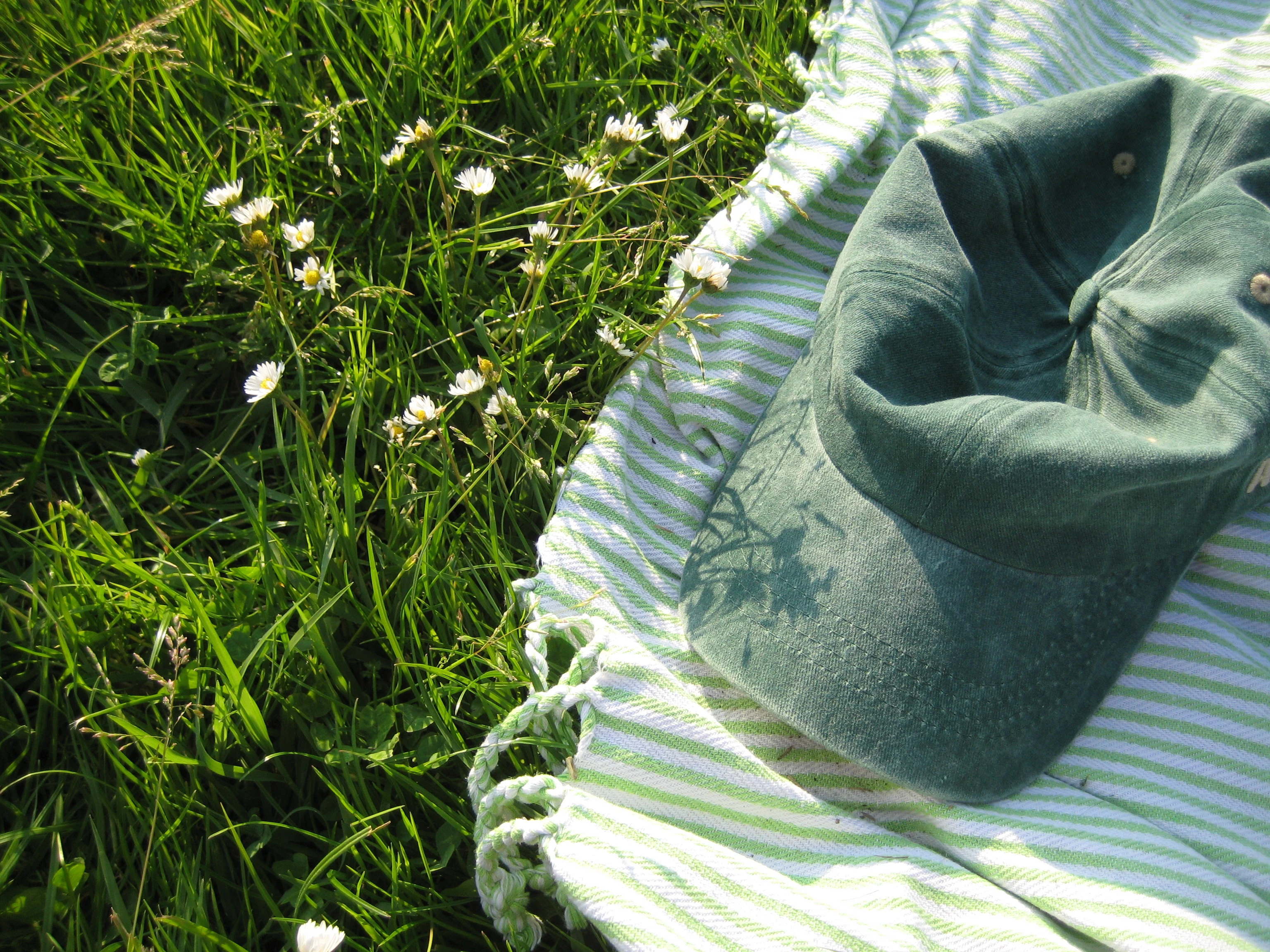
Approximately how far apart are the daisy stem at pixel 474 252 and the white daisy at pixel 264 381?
39cm

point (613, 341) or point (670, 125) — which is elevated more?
point (670, 125)

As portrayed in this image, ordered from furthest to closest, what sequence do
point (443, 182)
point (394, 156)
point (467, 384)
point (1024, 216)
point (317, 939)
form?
point (394, 156) → point (1024, 216) → point (443, 182) → point (467, 384) → point (317, 939)

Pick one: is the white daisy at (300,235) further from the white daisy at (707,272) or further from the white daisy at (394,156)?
the white daisy at (707,272)

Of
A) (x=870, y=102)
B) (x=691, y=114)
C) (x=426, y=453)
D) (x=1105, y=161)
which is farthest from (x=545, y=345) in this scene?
(x=1105, y=161)

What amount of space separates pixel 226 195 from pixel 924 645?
1.42m

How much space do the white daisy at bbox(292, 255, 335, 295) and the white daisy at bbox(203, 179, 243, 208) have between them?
0.16 meters

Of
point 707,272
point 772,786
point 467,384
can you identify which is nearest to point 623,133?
point 707,272

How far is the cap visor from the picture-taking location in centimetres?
136

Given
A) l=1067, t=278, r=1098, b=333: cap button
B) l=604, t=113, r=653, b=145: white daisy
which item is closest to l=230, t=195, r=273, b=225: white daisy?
l=604, t=113, r=653, b=145: white daisy

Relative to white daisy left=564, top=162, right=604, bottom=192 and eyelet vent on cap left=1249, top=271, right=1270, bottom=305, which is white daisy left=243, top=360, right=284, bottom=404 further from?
eyelet vent on cap left=1249, top=271, right=1270, bottom=305

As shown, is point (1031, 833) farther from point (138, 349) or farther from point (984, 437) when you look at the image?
point (138, 349)

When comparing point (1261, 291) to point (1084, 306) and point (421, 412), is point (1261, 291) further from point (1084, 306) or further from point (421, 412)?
point (421, 412)

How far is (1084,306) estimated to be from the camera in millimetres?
1552

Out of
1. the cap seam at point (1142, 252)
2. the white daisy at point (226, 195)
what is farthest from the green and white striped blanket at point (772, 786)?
the white daisy at point (226, 195)
